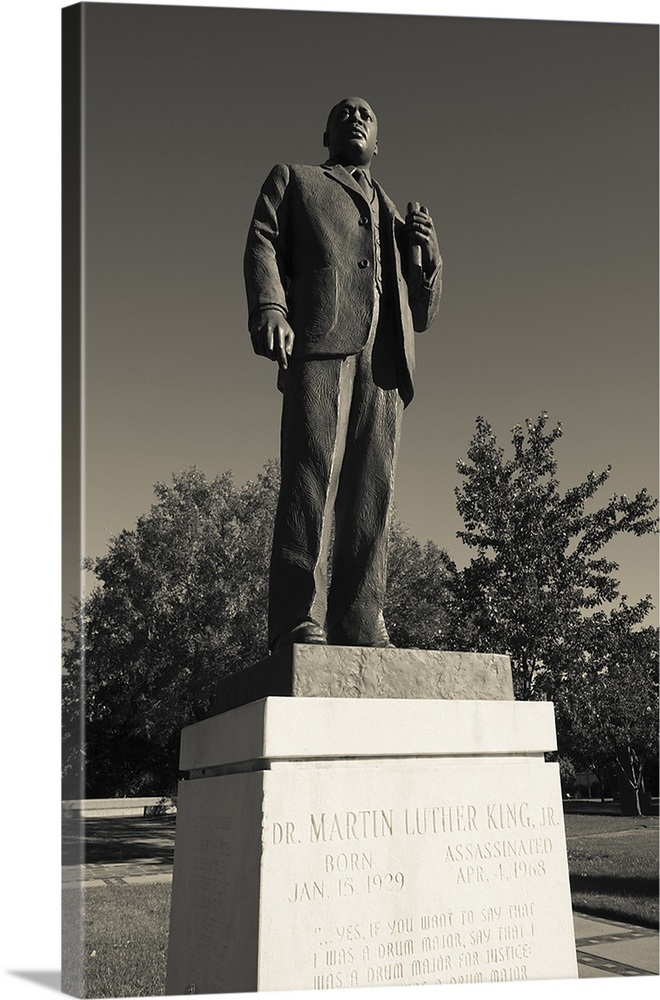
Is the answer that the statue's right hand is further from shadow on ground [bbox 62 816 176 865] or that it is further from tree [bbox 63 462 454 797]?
tree [bbox 63 462 454 797]

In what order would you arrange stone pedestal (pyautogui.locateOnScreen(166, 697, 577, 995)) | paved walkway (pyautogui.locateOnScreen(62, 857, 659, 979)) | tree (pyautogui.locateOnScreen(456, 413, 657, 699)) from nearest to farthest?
stone pedestal (pyautogui.locateOnScreen(166, 697, 577, 995)) < paved walkway (pyautogui.locateOnScreen(62, 857, 659, 979)) < tree (pyautogui.locateOnScreen(456, 413, 657, 699))

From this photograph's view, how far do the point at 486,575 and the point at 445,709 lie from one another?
11.3 meters

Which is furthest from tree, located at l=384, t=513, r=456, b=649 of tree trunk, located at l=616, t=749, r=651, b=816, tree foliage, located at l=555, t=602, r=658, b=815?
tree trunk, located at l=616, t=749, r=651, b=816

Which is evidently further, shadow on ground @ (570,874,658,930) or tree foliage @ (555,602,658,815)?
tree foliage @ (555,602,658,815)

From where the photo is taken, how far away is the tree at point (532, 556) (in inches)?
608

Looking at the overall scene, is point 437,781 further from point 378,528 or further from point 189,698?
point 189,698

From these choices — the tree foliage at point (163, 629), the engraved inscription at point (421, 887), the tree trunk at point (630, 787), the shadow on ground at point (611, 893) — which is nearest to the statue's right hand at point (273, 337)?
the engraved inscription at point (421, 887)

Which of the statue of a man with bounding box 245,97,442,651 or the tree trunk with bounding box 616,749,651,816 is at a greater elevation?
the statue of a man with bounding box 245,97,442,651

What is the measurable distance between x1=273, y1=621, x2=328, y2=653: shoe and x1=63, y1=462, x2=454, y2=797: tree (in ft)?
43.8

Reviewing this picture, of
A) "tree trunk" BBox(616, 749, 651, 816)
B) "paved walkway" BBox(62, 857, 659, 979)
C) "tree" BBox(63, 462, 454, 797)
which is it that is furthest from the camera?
"tree trunk" BBox(616, 749, 651, 816)

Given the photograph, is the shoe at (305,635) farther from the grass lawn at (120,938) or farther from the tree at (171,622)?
the tree at (171,622)

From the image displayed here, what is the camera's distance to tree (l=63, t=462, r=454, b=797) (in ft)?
60.7

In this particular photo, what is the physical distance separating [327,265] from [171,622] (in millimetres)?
14569
